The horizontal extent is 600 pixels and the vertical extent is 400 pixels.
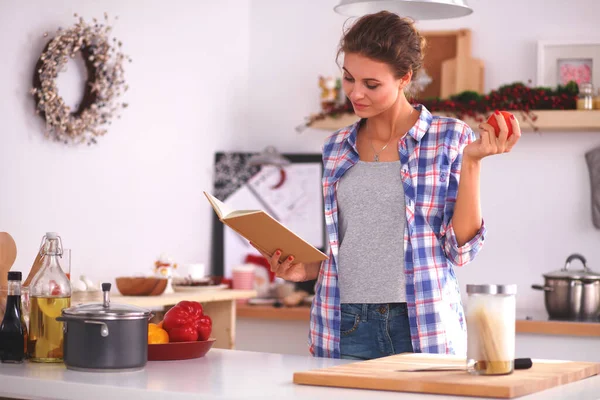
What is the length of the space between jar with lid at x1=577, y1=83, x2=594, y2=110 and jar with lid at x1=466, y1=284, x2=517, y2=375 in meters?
2.69

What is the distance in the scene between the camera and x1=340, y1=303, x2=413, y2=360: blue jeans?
81.7 inches

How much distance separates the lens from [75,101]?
354 centimetres

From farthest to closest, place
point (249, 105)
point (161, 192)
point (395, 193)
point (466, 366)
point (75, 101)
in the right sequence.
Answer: point (249, 105)
point (161, 192)
point (75, 101)
point (395, 193)
point (466, 366)

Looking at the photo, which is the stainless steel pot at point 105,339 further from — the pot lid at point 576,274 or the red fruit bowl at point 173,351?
the pot lid at point 576,274

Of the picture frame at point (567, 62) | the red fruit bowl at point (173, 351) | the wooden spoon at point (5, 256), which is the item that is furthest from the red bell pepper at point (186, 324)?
the picture frame at point (567, 62)

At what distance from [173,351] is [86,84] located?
1.89 metres

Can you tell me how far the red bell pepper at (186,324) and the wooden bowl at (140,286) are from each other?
1.41 m

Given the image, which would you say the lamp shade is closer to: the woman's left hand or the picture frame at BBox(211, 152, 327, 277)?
the woman's left hand

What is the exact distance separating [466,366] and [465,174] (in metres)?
0.48

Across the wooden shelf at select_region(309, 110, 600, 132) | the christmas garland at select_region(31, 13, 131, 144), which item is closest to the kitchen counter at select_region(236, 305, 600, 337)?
the wooden shelf at select_region(309, 110, 600, 132)

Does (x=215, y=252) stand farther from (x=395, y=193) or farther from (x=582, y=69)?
(x=395, y=193)

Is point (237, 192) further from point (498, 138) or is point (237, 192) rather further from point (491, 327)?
point (491, 327)

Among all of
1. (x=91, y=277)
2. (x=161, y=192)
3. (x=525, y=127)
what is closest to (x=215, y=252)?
(x=161, y=192)

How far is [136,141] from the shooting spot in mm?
3951
